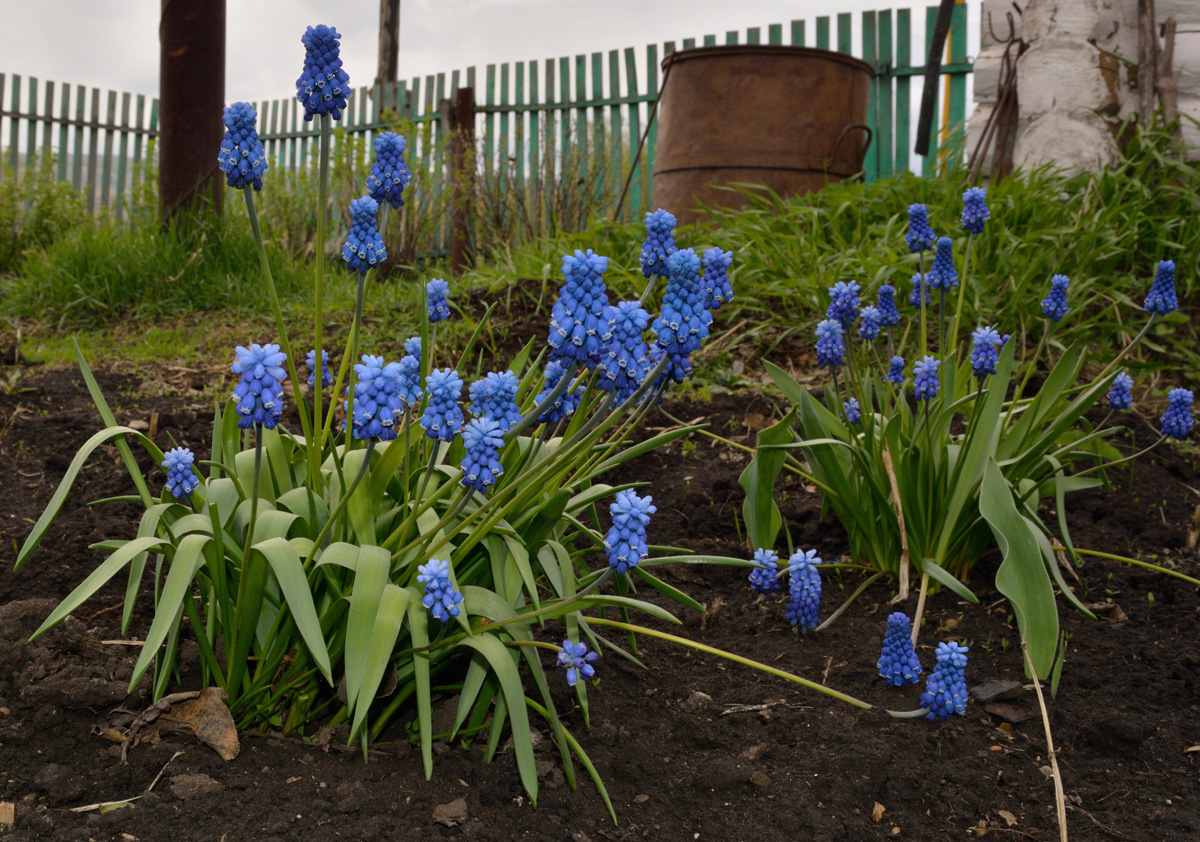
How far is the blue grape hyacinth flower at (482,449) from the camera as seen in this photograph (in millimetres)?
1264

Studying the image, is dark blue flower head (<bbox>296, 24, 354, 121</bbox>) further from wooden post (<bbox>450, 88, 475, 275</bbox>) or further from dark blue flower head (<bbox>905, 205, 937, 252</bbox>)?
wooden post (<bbox>450, 88, 475, 275</bbox>)

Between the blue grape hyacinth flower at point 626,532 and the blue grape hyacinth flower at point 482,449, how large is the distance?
0.18 m

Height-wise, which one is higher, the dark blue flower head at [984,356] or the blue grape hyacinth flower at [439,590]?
the dark blue flower head at [984,356]

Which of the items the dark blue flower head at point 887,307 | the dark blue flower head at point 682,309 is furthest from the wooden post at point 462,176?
the dark blue flower head at point 682,309

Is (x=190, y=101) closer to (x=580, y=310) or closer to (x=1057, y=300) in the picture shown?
(x=1057, y=300)

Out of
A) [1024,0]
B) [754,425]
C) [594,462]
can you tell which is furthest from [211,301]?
[1024,0]

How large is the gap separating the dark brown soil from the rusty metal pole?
13.4ft

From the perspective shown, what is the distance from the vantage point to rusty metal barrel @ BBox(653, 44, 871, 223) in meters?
5.94

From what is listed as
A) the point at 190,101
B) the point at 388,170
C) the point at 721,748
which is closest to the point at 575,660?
the point at 721,748

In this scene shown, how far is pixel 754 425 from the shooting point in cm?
345

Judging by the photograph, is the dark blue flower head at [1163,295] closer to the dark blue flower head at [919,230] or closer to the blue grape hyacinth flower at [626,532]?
the dark blue flower head at [919,230]

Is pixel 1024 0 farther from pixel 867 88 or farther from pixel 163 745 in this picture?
pixel 163 745

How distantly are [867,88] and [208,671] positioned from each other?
6.02 metres

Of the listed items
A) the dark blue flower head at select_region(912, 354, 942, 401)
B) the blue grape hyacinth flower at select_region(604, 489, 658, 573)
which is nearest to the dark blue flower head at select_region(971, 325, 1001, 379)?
the dark blue flower head at select_region(912, 354, 942, 401)
